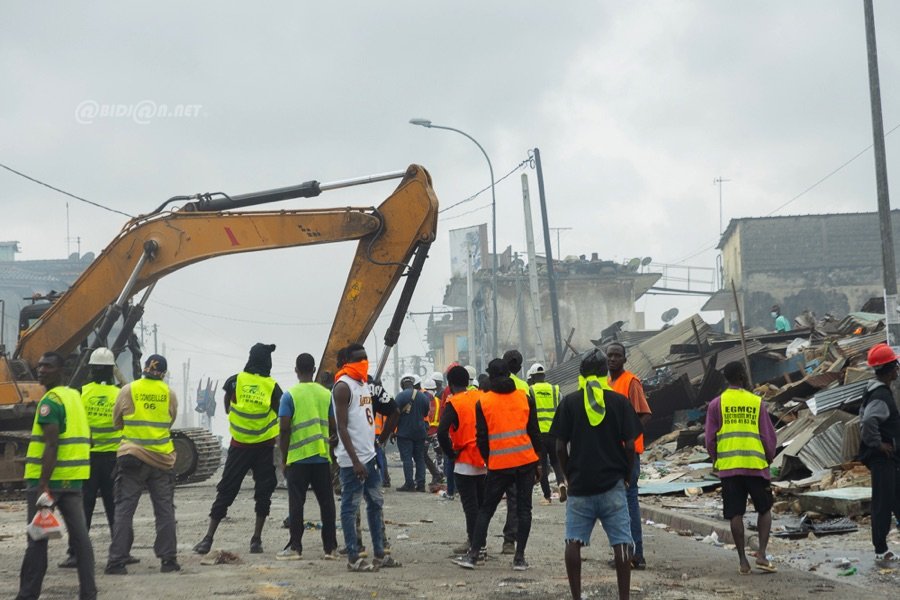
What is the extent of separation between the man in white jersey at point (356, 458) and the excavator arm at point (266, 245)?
22.7 feet

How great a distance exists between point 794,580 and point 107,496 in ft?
20.3

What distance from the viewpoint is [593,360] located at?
27.9ft

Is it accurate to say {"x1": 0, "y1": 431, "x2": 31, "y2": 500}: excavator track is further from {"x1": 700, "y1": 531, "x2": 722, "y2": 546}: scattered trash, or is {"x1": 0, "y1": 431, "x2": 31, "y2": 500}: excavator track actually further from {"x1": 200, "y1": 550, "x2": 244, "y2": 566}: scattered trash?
{"x1": 700, "y1": 531, "x2": 722, "y2": 546}: scattered trash

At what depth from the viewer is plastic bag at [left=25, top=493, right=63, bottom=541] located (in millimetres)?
7766

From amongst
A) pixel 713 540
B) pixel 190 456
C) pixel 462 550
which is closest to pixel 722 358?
pixel 190 456

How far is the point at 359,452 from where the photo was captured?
33.4ft

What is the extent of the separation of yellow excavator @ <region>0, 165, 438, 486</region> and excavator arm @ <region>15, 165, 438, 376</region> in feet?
0.05

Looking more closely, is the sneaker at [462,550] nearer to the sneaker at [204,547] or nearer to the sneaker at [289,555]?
the sneaker at [289,555]

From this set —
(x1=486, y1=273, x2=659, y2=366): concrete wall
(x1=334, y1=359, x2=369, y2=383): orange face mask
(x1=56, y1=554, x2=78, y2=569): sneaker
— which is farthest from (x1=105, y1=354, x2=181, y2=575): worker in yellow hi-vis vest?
(x1=486, y1=273, x2=659, y2=366): concrete wall

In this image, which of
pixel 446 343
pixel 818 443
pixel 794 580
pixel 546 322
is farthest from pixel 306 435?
pixel 446 343

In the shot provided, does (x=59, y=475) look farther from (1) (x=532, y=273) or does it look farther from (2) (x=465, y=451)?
(1) (x=532, y=273)

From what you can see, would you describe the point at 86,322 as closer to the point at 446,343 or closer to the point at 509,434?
the point at 509,434

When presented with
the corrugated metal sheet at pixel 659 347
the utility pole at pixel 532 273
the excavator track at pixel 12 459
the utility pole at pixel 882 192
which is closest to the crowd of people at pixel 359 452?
the utility pole at pixel 882 192

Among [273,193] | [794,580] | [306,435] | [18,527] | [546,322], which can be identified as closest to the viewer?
[794,580]
